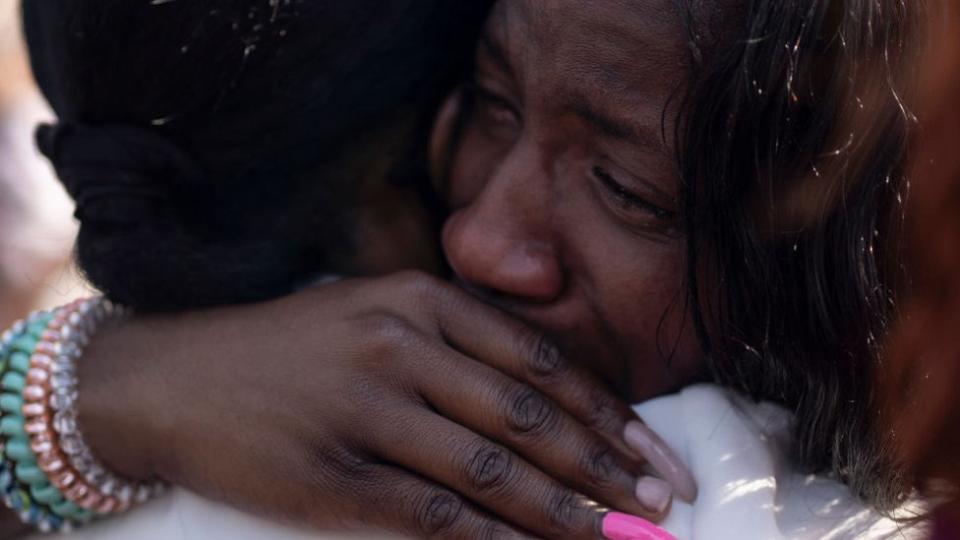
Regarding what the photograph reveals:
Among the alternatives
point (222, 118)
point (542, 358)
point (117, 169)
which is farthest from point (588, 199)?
point (117, 169)

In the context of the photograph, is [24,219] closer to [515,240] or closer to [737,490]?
[515,240]

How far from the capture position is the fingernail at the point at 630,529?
1189mm

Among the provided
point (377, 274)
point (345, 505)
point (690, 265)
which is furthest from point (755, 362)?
point (377, 274)

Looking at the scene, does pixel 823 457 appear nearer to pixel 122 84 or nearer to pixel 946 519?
pixel 946 519

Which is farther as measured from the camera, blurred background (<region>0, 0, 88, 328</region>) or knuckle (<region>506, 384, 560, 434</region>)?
blurred background (<region>0, 0, 88, 328</region>)

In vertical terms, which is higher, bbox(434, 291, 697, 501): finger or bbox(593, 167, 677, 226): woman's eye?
bbox(593, 167, 677, 226): woman's eye

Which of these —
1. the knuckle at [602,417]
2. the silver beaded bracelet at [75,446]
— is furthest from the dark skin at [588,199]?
the silver beaded bracelet at [75,446]

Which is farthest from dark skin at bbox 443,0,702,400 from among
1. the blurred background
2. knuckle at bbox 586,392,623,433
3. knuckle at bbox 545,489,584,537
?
the blurred background

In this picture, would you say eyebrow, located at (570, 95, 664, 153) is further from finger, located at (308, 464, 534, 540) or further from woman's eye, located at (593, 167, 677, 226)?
finger, located at (308, 464, 534, 540)

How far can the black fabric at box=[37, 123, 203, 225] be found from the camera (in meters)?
1.49

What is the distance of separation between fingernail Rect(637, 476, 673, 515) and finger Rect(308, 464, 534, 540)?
0.13 metres

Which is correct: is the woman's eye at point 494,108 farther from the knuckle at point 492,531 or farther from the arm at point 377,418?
the knuckle at point 492,531

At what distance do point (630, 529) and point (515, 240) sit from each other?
373 millimetres

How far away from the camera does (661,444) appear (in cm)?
127
